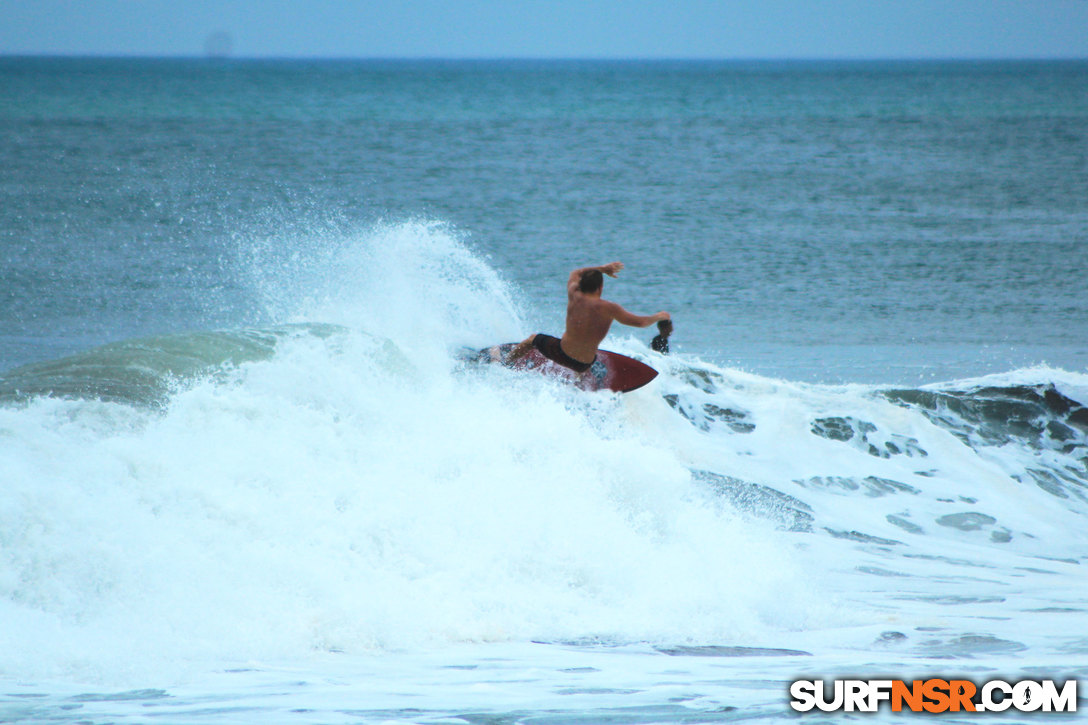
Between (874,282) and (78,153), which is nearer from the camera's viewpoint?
(874,282)

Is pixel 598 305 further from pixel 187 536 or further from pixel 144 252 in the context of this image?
pixel 144 252

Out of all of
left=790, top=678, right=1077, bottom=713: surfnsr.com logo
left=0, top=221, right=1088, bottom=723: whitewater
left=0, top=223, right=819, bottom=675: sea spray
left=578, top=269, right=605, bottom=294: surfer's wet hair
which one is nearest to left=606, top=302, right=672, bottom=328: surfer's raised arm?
left=578, top=269, right=605, bottom=294: surfer's wet hair

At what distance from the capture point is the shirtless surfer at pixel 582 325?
927 cm

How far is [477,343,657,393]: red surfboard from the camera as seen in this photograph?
948 cm

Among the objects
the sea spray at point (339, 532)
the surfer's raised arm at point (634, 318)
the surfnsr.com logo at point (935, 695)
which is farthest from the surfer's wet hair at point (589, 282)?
the surfnsr.com logo at point (935, 695)

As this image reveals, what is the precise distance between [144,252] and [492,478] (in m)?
15.3

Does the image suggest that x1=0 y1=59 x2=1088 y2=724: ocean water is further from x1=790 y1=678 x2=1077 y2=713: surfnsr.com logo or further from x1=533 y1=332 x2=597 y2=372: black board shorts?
x1=533 y1=332 x2=597 y2=372: black board shorts

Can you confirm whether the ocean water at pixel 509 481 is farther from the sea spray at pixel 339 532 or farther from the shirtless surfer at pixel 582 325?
the shirtless surfer at pixel 582 325

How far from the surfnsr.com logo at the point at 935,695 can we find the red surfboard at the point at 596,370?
4675 mm

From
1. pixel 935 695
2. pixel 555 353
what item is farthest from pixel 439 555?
pixel 555 353

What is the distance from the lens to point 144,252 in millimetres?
20484

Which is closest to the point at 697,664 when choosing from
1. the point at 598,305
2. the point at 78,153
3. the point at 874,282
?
the point at 598,305

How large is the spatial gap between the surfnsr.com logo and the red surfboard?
468 centimetres

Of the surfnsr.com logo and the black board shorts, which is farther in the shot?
the black board shorts
